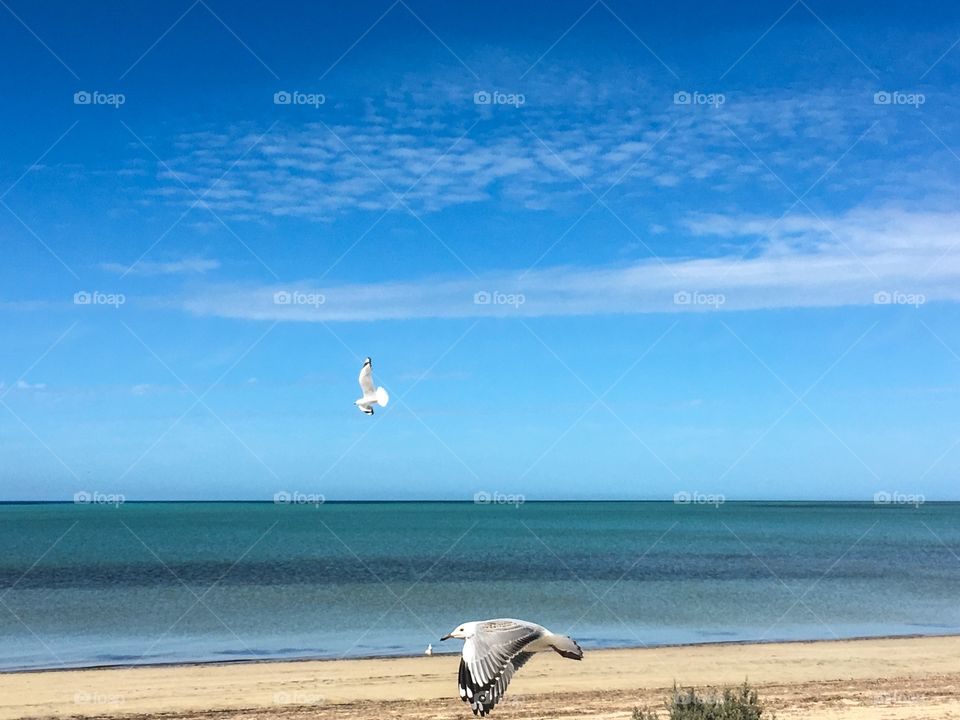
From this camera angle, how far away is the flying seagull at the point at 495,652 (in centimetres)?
820

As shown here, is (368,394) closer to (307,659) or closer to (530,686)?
(530,686)

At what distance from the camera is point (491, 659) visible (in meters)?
8.45

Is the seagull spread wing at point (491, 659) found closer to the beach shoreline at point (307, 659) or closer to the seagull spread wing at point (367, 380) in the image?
the seagull spread wing at point (367, 380)

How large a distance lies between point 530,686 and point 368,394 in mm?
8513

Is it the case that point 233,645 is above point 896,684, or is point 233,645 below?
above

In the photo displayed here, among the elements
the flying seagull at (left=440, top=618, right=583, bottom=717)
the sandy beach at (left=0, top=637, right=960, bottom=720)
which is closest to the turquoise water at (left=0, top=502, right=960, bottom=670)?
the sandy beach at (left=0, top=637, right=960, bottom=720)

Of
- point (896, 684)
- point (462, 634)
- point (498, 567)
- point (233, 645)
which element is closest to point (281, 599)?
point (233, 645)

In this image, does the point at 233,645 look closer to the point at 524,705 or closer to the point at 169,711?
the point at 169,711

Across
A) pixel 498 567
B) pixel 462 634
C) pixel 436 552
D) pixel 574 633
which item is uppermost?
pixel 436 552

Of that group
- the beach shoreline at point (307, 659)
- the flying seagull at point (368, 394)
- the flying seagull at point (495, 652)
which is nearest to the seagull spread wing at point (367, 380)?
the flying seagull at point (368, 394)

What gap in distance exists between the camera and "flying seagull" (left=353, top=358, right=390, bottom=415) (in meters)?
13.1

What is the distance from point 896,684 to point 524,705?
757 centimetres

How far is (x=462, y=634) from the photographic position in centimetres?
902

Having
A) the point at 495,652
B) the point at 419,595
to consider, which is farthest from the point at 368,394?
the point at 419,595
